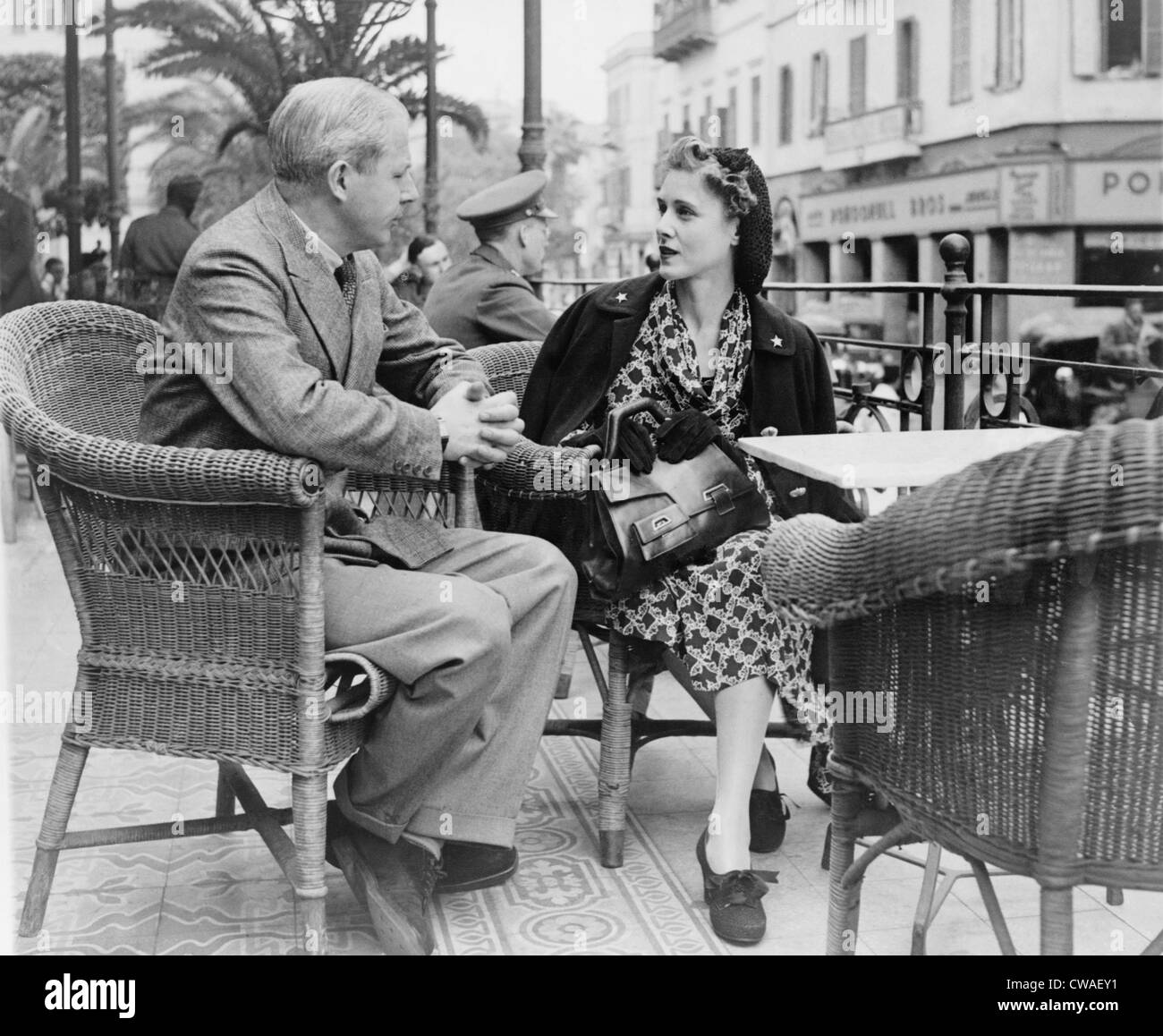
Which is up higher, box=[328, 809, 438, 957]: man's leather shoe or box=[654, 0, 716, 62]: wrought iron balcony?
box=[654, 0, 716, 62]: wrought iron balcony

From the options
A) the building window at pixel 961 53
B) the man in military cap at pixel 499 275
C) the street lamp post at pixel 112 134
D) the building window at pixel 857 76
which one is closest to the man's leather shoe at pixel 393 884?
the man in military cap at pixel 499 275

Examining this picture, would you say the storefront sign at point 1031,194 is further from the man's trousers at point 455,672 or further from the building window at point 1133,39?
the man's trousers at point 455,672

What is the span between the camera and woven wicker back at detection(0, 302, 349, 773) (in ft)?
7.89

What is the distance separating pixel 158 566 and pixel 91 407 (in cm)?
54

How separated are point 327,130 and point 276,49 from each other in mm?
16067

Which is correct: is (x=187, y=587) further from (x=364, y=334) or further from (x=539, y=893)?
(x=539, y=893)

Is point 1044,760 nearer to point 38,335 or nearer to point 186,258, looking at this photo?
point 186,258

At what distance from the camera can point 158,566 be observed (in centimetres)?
259

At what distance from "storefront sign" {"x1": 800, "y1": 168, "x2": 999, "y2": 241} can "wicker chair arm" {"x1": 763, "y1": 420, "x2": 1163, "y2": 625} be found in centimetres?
2023

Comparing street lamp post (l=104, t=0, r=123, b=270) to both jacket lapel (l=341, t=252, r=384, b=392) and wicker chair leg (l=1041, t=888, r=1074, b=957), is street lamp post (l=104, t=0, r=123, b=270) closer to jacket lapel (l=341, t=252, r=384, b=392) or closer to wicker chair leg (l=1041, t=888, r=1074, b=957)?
jacket lapel (l=341, t=252, r=384, b=392)

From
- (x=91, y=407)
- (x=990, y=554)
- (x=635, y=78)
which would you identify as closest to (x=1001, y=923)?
(x=990, y=554)

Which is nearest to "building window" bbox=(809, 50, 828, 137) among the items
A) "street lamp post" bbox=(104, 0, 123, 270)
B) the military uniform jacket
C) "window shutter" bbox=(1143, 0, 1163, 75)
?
"window shutter" bbox=(1143, 0, 1163, 75)

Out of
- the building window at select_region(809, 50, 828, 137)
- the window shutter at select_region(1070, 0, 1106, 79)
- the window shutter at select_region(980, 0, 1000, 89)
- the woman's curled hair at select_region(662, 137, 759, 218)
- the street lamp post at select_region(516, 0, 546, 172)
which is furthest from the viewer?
the building window at select_region(809, 50, 828, 137)
